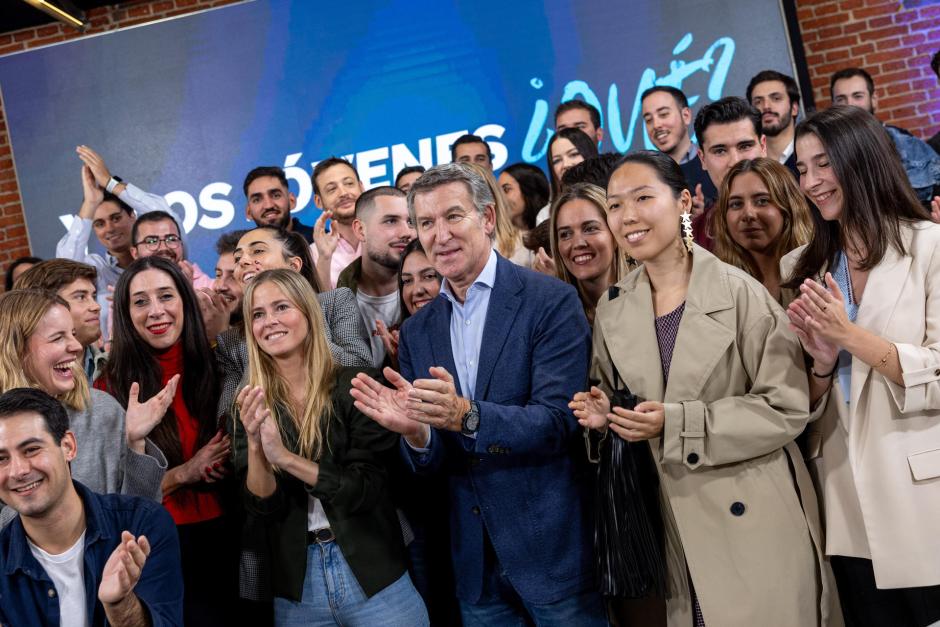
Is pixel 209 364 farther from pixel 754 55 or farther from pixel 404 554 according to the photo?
pixel 754 55

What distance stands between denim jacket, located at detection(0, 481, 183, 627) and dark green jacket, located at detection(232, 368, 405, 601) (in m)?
0.26

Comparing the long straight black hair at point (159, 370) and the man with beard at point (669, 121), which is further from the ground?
the man with beard at point (669, 121)

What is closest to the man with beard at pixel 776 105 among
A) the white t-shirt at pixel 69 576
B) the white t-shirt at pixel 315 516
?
the white t-shirt at pixel 315 516

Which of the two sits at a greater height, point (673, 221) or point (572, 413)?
point (673, 221)

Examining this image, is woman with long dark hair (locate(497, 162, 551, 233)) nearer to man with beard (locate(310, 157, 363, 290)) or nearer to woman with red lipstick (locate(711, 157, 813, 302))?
man with beard (locate(310, 157, 363, 290))

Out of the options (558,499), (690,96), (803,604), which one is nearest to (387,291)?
(558,499)

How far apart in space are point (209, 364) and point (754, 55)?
3.95m

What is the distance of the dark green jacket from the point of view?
8.77 feet

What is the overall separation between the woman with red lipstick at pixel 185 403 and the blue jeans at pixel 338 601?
1.52 feet

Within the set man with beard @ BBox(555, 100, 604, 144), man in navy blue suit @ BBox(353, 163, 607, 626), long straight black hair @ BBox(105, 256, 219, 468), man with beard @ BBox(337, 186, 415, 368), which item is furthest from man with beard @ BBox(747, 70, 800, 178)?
long straight black hair @ BBox(105, 256, 219, 468)

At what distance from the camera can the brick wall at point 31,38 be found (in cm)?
737

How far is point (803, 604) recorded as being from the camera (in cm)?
235

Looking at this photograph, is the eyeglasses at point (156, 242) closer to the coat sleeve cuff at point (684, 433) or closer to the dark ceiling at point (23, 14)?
the coat sleeve cuff at point (684, 433)

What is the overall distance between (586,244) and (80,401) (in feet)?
5.61
